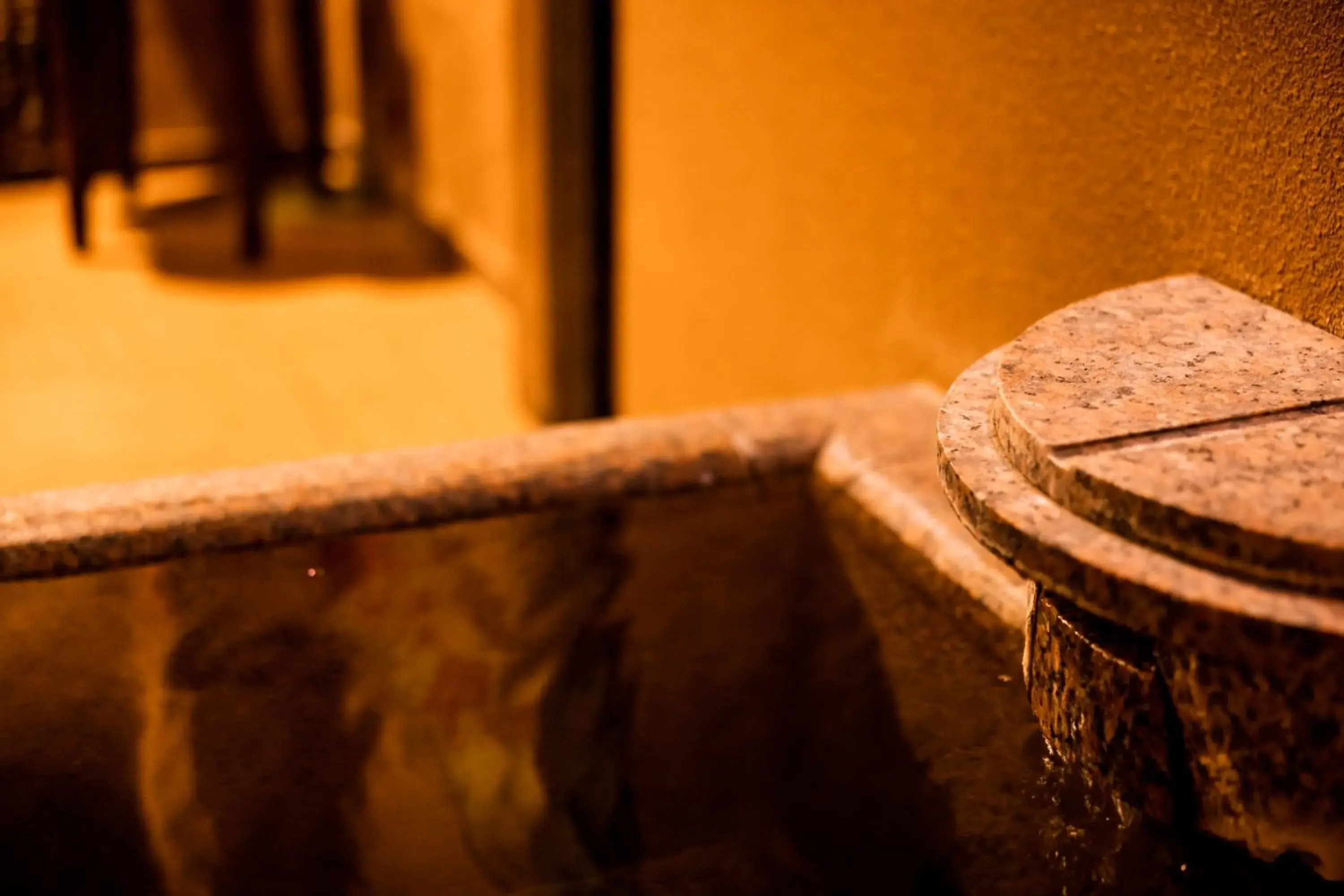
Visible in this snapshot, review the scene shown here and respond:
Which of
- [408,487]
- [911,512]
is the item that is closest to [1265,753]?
[911,512]

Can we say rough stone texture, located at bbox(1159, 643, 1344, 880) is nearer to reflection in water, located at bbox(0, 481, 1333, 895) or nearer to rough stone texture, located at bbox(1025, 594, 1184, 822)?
rough stone texture, located at bbox(1025, 594, 1184, 822)

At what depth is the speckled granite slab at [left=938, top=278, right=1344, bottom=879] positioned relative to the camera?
0.66 meters

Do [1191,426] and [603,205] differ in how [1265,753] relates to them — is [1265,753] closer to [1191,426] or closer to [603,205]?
[1191,426]

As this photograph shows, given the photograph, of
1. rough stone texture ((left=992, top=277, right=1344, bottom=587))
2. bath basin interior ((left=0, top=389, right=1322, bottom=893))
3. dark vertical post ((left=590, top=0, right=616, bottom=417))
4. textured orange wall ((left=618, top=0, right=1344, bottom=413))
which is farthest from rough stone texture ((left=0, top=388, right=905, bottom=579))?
dark vertical post ((left=590, top=0, right=616, bottom=417))

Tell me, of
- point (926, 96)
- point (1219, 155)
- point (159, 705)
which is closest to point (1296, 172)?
point (1219, 155)

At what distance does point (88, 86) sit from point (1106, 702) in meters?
3.22

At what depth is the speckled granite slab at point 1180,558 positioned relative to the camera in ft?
2.18

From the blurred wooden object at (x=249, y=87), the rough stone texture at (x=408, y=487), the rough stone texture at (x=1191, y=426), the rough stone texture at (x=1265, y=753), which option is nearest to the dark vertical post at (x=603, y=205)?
the rough stone texture at (x=408, y=487)

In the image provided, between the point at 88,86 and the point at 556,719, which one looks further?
the point at 88,86

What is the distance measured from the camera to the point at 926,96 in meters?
1.46

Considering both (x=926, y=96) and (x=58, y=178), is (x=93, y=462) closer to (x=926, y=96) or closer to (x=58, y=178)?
(x=926, y=96)

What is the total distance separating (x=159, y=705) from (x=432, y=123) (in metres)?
2.68

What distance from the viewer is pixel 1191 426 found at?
0.79 meters

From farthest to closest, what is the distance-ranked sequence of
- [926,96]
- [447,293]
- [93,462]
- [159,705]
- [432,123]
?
1. [432,123]
2. [447,293]
3. [93,462]
4. [926,96]
5. [159,705]
